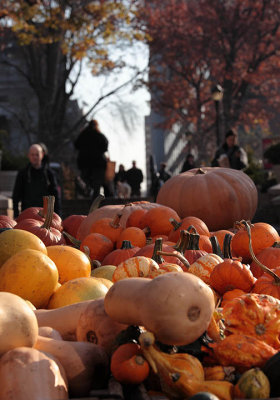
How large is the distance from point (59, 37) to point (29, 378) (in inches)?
659

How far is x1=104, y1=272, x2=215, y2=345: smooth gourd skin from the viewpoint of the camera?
1886 mm

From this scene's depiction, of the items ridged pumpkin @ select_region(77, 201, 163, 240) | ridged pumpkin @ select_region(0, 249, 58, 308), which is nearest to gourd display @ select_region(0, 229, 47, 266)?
ridged pumpkin @ select_region(0, 249, 58, 308)

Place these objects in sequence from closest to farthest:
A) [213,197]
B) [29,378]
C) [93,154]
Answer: [29,378] < [213,197] < [93,154]

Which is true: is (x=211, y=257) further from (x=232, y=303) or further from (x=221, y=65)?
(x=221, y=65)

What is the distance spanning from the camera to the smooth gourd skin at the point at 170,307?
189 centimetres

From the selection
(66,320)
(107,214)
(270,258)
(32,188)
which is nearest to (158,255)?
(270,258)

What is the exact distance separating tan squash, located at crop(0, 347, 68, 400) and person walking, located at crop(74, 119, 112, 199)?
11419 mm

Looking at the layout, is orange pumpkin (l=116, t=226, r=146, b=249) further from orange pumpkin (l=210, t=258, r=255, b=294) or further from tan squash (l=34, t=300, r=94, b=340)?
tan squash (l=34, t=300, r=94, b=340)

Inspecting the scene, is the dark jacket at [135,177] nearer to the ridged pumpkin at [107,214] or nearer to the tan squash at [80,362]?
the ridged pumpkin at [107,214]

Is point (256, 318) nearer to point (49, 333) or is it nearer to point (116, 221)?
point (49, 333)

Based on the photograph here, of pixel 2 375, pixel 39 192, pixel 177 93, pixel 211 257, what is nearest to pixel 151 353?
pixel 2 375

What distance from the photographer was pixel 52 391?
1803mm

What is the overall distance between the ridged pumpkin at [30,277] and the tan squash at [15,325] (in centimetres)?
67

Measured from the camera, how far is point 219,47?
29297mm
